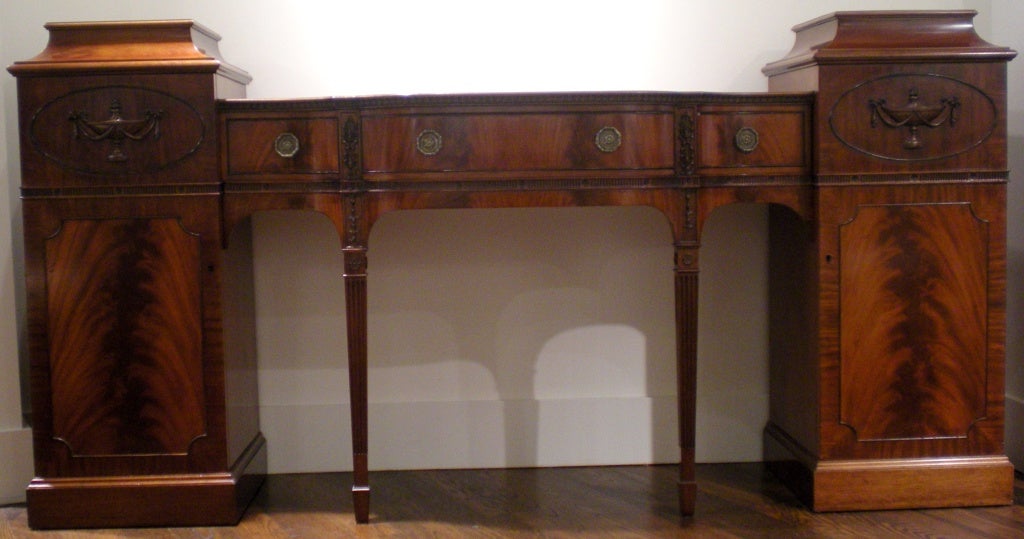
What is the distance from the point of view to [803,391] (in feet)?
8.53

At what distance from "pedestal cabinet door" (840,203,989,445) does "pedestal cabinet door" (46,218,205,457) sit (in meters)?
1.76

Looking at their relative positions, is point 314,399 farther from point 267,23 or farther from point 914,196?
point 914,196

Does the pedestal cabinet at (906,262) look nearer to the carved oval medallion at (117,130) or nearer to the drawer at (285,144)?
the drawer at (285,144)

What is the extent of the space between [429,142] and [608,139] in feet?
1.52

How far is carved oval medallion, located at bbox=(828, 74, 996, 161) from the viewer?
237 cm

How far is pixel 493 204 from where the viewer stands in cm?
234

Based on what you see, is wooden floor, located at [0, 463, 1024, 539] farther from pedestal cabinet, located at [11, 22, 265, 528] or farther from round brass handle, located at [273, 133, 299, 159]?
round brass handle, located at [273, 133, 299, 159]

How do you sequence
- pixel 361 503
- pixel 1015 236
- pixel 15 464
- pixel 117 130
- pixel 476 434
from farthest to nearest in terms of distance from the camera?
pixel 476 434 < pixel 1015 236 < pixel 15 464 < pixel 361 503 < pixel 117 130

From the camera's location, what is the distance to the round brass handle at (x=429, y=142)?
91.6 inches

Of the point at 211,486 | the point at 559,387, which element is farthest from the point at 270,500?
the point at 559,387

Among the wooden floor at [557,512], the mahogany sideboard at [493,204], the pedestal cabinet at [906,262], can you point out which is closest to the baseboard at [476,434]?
the wooden floor at [557,512]

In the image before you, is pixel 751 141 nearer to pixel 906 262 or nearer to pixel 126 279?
pixel 906 262

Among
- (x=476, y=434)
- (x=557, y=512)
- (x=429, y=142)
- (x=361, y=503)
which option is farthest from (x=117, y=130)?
(x=557, y=512)

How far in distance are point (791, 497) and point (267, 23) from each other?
7.00 ft
